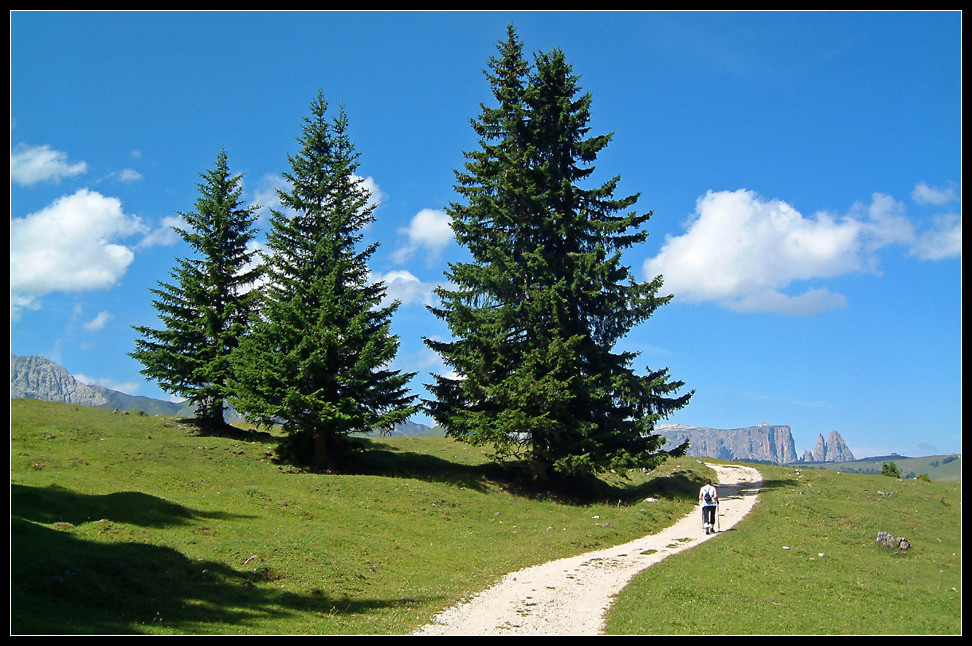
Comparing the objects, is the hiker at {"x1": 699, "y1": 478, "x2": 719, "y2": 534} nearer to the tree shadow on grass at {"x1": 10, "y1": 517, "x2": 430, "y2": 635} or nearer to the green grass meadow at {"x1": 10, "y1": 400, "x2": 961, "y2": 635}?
the green grass meadow at {"x1": 10, "y1": 400, "x2": 961, "y2": 635}

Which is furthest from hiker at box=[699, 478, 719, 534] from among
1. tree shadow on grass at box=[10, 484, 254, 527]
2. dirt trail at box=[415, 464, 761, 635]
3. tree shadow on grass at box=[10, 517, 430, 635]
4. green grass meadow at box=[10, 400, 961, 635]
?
tree shadow on grass at box=[10, 484, 254, 527]

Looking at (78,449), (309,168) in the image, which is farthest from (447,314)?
(78,449)

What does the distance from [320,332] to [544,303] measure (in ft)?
39.0

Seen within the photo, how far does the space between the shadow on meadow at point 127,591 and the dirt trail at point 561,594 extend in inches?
87.0

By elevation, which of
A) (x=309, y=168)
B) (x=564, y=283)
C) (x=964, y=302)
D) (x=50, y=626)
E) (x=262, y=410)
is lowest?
(x=50, y=626)

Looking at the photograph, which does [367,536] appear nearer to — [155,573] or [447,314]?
[155,573]

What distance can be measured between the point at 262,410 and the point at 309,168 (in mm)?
15218

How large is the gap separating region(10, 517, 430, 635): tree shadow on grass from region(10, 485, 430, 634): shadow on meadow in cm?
2

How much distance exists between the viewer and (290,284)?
1362 inches

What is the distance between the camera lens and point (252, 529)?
1981 cm

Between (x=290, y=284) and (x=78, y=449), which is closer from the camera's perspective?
(x=78, y=449)

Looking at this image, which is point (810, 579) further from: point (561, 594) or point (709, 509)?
point (709, 509)

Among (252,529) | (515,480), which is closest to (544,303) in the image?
(515,480)

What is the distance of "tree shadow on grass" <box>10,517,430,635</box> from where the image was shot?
10695mm
